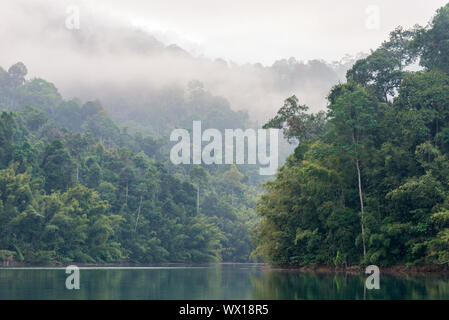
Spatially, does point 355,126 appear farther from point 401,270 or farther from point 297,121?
point 297,121

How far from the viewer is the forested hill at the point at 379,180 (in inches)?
1161

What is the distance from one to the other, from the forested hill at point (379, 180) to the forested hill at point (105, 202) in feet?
75.0

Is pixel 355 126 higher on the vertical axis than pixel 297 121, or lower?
lower

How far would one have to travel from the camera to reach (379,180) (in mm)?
32500

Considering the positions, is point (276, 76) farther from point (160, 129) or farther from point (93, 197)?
point (93, 197)

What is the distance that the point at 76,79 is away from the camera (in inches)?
6737

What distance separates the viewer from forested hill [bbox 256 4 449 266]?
96.7 feet

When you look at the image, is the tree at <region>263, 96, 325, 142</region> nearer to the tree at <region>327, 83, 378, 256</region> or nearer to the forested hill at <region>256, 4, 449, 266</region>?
the forested hill at <region>256, 4, 449, 266</region>

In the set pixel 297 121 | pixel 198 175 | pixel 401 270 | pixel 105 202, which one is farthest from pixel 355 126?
pixel 198 175

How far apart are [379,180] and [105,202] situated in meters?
36.3

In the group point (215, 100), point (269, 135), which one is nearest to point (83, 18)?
point (215, 100)

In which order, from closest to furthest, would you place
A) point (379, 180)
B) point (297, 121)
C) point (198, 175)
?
point (379, 180) → point (297, 121) → point (198, 175)

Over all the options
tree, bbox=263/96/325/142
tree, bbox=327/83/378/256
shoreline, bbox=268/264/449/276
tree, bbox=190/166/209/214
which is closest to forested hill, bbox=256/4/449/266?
tree, bbox=327/83/378/256
